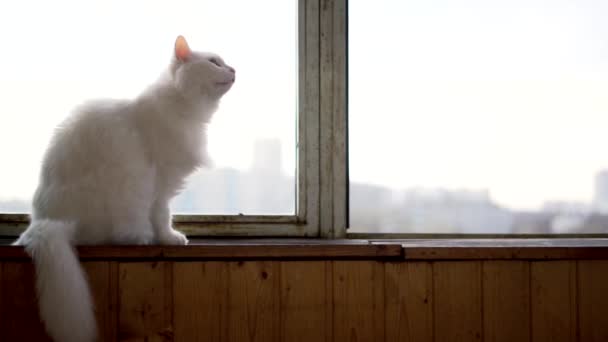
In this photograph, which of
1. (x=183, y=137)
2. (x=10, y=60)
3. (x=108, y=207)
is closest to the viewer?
(x=108, y=207)

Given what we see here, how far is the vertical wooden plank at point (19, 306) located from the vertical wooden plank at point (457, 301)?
3.20ft

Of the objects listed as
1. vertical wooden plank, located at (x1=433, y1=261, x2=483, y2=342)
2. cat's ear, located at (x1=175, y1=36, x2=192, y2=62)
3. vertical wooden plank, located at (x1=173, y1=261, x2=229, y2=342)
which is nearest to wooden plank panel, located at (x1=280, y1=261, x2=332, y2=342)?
vertical wooden plank, located at (x1=173, y1=261, x2=229, y2=342)

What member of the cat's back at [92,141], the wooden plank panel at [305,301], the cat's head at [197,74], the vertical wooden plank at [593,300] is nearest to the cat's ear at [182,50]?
the cat's head at [197,74]

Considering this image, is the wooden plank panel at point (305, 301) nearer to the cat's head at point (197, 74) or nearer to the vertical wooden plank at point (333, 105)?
the vertical wooden plank at point (333, 105)

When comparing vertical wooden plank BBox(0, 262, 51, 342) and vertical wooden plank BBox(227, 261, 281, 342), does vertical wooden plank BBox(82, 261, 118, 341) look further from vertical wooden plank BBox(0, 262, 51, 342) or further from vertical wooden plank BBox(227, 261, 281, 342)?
vertical wooden plank BBox(227, 261, 281, 342)

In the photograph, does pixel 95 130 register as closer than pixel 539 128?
Yes

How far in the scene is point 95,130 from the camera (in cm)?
157

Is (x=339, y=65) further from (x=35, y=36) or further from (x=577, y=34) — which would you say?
(x=35, y=36)

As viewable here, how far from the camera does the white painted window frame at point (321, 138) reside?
1.94m

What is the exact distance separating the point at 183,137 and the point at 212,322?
479 mm

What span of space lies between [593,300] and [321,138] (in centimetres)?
88

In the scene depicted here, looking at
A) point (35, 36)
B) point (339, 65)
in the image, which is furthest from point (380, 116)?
point (35, 36)

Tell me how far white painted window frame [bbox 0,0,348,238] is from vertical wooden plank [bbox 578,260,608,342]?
69cm

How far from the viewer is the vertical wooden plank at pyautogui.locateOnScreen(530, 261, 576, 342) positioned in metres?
1.59
